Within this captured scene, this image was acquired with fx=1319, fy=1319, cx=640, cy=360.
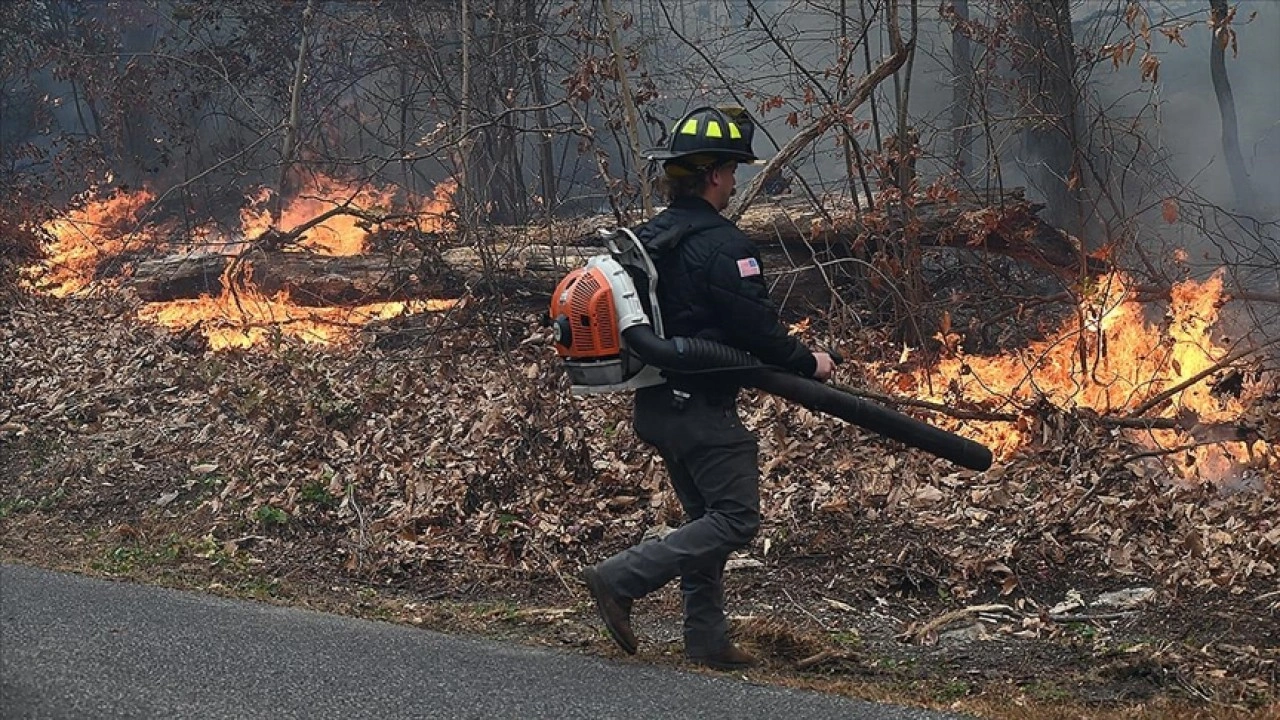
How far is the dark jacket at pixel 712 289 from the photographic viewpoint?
499cm

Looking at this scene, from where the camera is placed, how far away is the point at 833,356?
17.8ft

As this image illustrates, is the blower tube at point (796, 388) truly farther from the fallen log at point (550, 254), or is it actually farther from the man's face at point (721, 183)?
the fallen log at point (550, 254)

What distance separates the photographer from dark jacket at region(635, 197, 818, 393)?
499cm

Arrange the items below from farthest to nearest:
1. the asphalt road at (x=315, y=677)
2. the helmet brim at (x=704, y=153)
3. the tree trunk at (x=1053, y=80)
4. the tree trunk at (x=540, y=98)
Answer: the tree trunk at (x=540, y=98) → the tree trunk at (x=1053, y=80) → the helmet brim at (x=704, y=153) → the asphalt road at (x=315, y=677)

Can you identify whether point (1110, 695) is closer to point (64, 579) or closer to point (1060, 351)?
point (1060, 351)

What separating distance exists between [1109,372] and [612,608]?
4.76 metres

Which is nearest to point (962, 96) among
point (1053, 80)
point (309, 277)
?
point (1053, 80)

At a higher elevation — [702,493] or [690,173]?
[690,173]

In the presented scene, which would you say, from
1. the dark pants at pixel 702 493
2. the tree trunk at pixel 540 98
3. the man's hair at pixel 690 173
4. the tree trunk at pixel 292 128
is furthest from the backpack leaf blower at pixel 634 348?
the tree trunk at pixel 292 128

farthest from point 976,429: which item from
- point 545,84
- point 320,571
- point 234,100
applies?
point 234,100

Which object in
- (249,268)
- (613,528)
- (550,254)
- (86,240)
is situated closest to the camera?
(613,528)

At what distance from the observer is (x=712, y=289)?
197 inches

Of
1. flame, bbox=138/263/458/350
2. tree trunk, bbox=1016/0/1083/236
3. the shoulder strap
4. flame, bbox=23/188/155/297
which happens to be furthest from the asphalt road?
flame, bbox=23/188/155/297

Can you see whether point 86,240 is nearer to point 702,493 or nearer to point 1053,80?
point 1053,80
